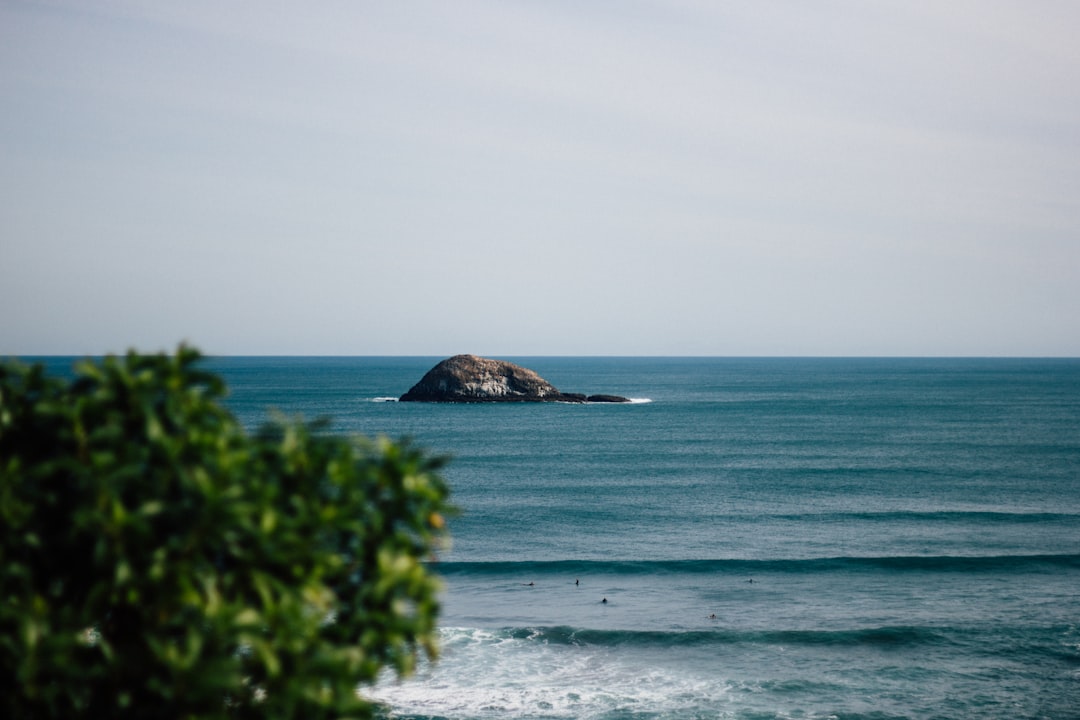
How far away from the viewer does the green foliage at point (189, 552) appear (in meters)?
6.70

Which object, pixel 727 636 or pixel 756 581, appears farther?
pixel 756 581

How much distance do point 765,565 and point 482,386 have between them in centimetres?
9376

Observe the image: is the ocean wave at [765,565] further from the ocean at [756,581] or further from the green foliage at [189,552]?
the green foliage at [189,552]

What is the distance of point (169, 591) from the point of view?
22.3ft

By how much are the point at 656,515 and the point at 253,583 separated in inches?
2001

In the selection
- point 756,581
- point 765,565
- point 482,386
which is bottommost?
point 756,581

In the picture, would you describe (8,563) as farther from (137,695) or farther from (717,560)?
(717,560)

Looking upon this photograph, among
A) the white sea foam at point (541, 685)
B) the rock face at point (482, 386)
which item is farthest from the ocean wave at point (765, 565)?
the rock face at point (482, 386)

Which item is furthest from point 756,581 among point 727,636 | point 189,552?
point 189,552

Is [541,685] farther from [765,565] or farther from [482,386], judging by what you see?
[482,386]

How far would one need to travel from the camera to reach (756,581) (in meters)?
41.7

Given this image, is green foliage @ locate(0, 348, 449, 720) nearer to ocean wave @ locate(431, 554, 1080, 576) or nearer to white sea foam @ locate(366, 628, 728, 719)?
white sea foam @ locate(366, 628, 728, 719)

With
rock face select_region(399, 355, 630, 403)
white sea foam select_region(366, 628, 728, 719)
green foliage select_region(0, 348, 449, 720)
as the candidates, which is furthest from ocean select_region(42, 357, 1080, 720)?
rock face select_region(399, 355, 630, 403)

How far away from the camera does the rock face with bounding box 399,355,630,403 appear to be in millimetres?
134375
